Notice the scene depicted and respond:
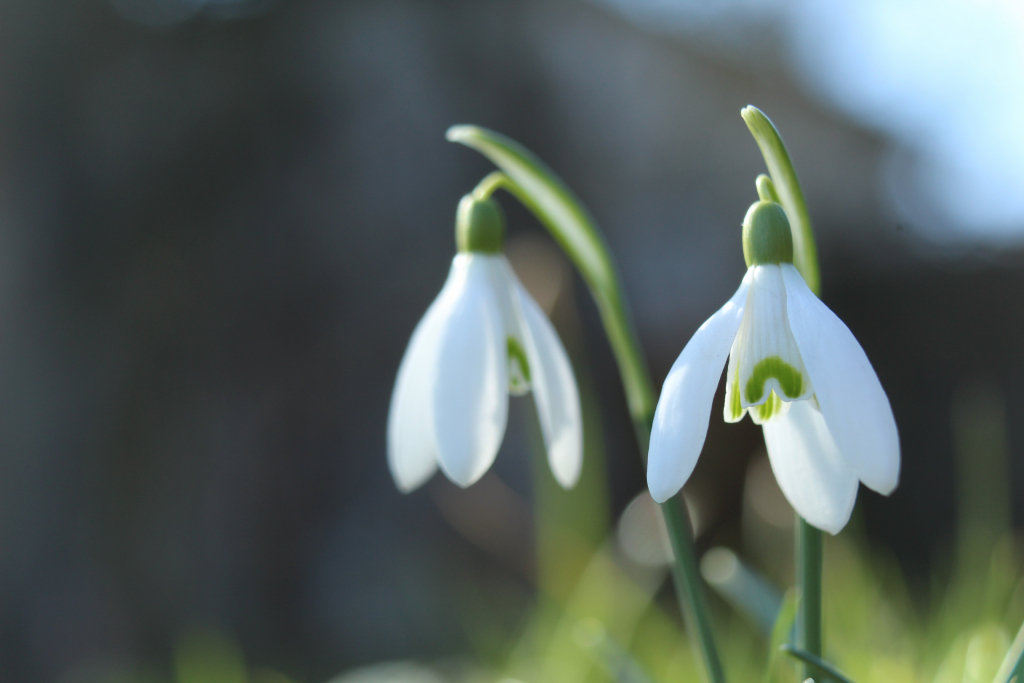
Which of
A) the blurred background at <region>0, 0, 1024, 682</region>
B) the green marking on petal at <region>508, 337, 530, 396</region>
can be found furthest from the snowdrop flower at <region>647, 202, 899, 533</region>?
the blurred background at <region>0, 0, 1024, 682</region>

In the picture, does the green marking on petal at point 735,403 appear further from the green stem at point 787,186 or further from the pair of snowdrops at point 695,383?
the green stem at point 787,186

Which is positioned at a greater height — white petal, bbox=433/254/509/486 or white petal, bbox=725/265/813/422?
white petal, bbox=725/265/813/422

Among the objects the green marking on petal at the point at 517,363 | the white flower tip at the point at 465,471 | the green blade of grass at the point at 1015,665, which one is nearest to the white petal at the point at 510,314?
the green marking on petal at the point at 517,363

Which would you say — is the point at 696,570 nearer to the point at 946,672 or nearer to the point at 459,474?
the point at 459,474

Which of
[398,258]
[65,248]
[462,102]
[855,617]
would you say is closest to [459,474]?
[855,617]

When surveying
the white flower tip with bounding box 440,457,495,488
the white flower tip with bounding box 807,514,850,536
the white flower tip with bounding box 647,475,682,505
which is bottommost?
the white flower tip with bounding box 440,457,495,488

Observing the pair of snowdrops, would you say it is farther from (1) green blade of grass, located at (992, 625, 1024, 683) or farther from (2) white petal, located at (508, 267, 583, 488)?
(1) green blade of grass, located at (992, 625, 1024, 683)

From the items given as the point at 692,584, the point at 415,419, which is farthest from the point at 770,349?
the point at 415,419
